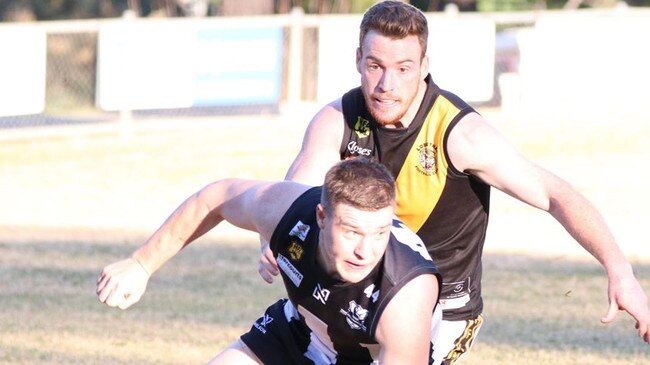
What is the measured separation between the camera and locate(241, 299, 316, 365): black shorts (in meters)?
4.82

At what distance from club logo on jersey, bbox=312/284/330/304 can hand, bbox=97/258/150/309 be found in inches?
25.5

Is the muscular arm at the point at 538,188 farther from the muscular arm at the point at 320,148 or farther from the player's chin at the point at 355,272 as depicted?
the player's chin at the point at 355,272

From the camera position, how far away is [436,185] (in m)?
5.00

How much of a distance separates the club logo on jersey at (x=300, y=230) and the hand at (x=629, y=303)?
1.10m

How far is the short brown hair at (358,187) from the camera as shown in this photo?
4.00 metres

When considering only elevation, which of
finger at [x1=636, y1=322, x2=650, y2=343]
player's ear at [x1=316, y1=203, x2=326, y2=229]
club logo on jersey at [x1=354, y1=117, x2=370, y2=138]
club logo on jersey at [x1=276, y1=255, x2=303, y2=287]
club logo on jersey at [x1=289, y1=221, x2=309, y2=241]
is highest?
club logo on jersey at [x1=354, y1=117, x2=370, y2=138]

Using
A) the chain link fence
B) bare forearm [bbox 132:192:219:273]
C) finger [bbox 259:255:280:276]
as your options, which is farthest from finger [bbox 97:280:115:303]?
the chain link fence

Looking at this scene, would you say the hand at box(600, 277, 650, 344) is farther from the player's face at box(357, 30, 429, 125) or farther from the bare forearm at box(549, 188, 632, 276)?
the player's face at box(357, 30, 429, 125)

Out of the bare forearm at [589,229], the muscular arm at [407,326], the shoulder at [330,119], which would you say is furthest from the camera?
the shoulder at [330,119]

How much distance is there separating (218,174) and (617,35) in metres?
7.05

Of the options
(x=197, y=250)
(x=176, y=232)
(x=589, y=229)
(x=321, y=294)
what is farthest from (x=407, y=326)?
(x=197, y=250)

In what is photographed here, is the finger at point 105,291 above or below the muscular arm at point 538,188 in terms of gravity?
below

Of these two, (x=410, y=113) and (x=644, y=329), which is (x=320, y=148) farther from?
(x=644, y=329)

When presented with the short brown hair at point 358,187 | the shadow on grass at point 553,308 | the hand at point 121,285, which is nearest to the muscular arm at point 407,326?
the short brown hair at point 358,187
